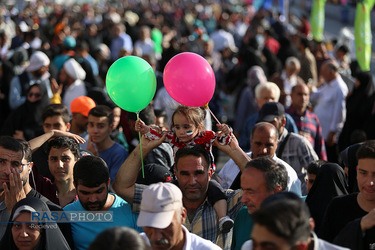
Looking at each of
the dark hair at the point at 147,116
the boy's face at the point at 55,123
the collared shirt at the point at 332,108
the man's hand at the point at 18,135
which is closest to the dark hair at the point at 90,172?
the boy's face at the point at 55,123

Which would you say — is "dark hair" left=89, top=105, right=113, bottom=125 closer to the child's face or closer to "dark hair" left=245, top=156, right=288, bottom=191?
the child's face

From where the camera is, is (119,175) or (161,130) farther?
(161,130)

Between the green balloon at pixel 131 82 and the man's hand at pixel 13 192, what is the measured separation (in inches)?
46.0

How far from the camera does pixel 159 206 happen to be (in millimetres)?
3592

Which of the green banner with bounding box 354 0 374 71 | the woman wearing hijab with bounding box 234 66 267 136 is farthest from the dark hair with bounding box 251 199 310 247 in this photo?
the green banner with bounding box 354 0 374 71

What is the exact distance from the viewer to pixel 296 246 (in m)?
2.99

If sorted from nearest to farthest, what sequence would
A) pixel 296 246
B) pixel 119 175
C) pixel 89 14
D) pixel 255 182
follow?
pixel 296 246
pixel 255 182
pixel 119 175
pixel 89 14

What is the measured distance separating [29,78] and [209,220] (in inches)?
236

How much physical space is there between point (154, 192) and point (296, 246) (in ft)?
3.24

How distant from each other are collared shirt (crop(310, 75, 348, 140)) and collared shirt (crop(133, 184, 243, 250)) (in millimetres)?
4980

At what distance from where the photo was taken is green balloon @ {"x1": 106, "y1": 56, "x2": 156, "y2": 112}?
5.31m

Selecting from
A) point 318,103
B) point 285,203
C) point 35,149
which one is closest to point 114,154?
point 35,149

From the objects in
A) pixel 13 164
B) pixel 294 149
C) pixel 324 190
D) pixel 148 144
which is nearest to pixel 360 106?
pixel 294 149

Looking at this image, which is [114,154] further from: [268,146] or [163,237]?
[163,237]
